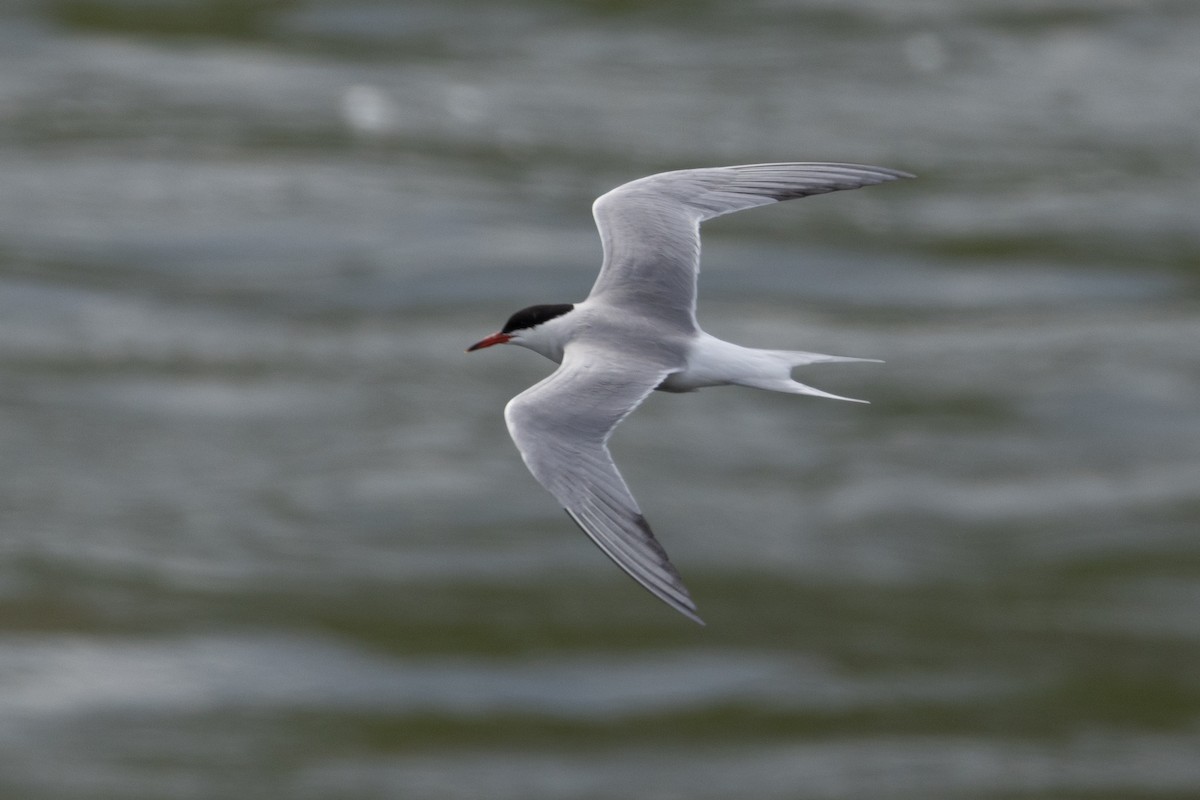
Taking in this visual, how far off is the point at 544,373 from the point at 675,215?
44.0 ft

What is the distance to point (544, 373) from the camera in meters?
21.6

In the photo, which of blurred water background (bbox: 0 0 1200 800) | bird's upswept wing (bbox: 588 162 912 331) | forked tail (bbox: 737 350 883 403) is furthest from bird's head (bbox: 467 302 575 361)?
blurred water background (bbox: 0 0 1200 800)

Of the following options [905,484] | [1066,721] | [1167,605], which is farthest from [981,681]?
[905,484]

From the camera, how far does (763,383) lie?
7.11 metres

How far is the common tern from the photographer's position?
6.40 metres

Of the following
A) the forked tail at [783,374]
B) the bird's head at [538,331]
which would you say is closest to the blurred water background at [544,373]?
the bird's head at [538,331]

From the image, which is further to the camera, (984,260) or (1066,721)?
(984,260)

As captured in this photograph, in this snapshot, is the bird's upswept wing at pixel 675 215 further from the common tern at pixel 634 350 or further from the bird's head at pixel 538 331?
the bird's head at pixel 538 331

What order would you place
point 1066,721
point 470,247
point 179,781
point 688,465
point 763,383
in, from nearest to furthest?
1. point 763,383
2. point 179,781
3. point 1066,721
4. point 688,465
5. point 470,247

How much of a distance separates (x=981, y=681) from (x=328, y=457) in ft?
26.7

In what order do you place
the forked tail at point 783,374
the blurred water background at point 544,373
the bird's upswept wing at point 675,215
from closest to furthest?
the forked tail at point 783,374 → the bird's upswept wing at point 675,215 → the blurred water background at point 544,373

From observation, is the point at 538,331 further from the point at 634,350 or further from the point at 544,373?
the point at 544,373

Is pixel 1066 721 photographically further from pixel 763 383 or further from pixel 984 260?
pixel 763 383

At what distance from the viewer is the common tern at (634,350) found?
6.40 meters
